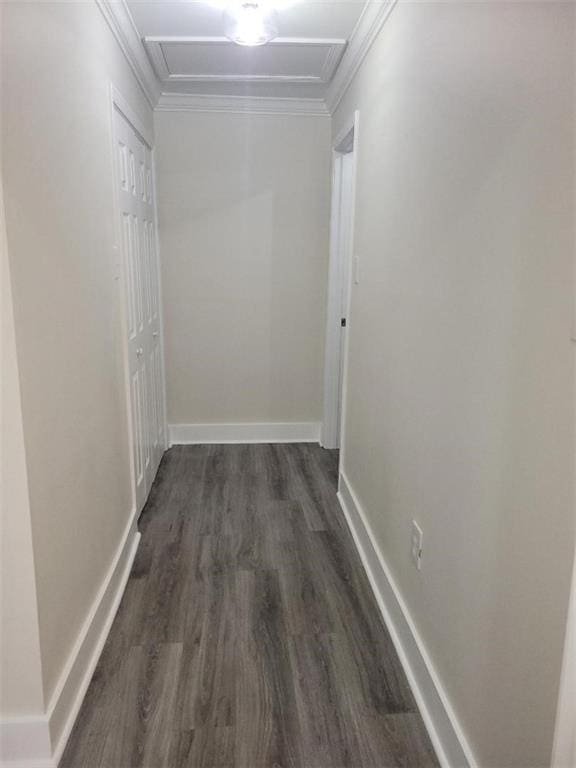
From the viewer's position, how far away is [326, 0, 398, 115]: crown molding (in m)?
2.13

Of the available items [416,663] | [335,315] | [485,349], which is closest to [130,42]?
[335,315]

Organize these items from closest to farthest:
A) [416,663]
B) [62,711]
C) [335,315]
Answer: [62,711] < [416,663] < [335,315]

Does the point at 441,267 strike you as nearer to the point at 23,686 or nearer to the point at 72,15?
the point at 72,15

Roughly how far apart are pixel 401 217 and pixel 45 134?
1.20m

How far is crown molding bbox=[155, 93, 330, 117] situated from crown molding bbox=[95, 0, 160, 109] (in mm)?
192

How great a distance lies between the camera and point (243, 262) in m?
3.78

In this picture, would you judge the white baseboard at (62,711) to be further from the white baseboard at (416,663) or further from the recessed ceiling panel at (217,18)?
the recessed ceiling panel at (217,18)

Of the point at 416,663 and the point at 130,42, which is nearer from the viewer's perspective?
the point at 416,663

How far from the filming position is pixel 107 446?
2158 mm

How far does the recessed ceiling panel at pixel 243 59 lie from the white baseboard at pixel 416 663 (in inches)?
90.1

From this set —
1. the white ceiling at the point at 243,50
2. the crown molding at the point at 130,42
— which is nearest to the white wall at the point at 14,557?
the crown molding at the point at 130,42

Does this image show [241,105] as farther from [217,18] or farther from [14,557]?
[14,557]

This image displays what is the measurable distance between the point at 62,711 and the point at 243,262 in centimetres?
287

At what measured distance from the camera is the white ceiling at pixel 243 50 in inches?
89.7
